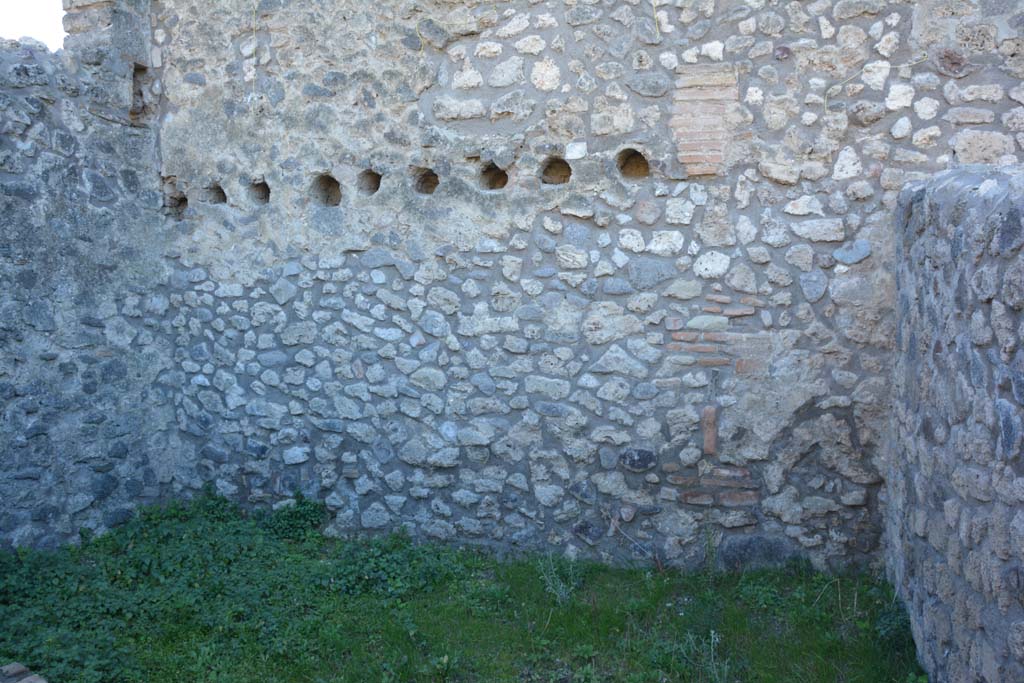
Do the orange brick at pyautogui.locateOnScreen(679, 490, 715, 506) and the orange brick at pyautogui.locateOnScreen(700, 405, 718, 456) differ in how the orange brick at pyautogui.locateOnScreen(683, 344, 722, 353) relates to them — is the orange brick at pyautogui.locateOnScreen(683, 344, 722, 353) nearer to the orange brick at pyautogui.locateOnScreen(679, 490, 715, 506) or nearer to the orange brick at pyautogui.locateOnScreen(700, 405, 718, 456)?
the orange brick at pyautogui.locateOnScreen(700, 405, 718, 456)

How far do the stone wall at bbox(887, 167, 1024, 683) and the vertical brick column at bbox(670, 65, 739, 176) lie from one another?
2.92ft

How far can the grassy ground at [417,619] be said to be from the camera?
3.67m

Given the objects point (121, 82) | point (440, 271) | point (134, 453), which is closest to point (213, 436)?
point (134, 453)

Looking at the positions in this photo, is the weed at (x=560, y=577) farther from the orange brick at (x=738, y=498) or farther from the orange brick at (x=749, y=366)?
the orange brick at (x=749, y=366)

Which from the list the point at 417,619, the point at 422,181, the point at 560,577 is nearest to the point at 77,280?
the point at 422,181

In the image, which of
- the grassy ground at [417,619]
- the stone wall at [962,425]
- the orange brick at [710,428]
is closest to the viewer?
the stone wall at [962,425]

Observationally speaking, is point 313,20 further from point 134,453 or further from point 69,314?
point 134,453

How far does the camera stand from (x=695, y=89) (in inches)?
169

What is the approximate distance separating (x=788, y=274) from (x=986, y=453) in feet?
5.63

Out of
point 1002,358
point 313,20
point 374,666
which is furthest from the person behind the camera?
point 313,20

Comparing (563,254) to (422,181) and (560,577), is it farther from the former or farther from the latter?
(560,577)

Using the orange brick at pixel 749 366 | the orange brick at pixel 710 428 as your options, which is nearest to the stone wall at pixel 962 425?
the orange brick at pixel 749 366

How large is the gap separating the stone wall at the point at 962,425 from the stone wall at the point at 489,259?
1.55ft

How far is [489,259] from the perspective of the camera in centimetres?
475
